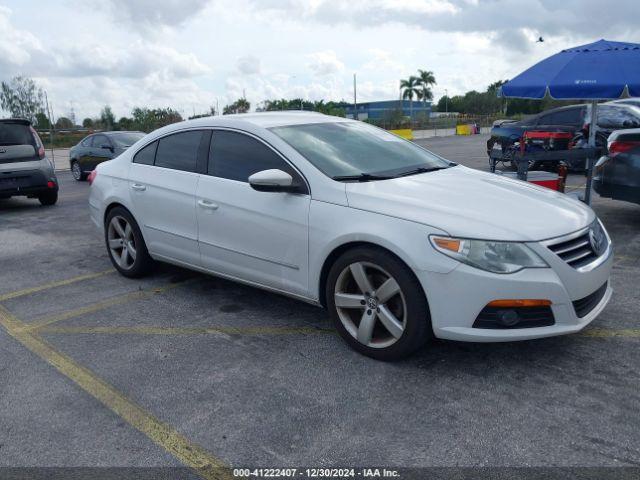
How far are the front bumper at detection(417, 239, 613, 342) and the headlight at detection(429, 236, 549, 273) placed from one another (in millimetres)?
34

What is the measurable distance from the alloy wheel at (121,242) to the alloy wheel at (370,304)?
2.61 metres

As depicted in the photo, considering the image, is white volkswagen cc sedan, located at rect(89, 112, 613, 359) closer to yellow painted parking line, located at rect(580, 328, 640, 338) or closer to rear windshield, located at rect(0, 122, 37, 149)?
yellow painted parking line, located at rect(580, 328, 640, 338)

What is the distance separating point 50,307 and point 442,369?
3.36 meters

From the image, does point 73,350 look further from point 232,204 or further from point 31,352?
point 232,204

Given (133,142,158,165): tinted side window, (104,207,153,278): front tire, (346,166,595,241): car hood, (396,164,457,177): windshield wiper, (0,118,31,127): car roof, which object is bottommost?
(104,207,153,278): front tire

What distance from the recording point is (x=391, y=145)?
15.2 feet

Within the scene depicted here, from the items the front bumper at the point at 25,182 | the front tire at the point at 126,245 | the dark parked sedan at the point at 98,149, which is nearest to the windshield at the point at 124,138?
the dark parked sedan at the point at 98,149

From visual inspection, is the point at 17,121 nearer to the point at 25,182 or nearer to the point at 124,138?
the point at 25,182

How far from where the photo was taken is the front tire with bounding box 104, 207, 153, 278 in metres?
5.30

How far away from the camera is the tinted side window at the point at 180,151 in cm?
473

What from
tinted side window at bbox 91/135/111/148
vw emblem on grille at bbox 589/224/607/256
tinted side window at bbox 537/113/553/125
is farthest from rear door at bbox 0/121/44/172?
tinted side window at bbox 537/113/553/125

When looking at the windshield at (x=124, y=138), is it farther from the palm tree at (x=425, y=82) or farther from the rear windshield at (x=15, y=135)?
the palm tree at (x=425, y=82)

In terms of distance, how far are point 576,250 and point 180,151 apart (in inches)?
127

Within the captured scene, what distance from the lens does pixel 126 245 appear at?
5.48 metres
